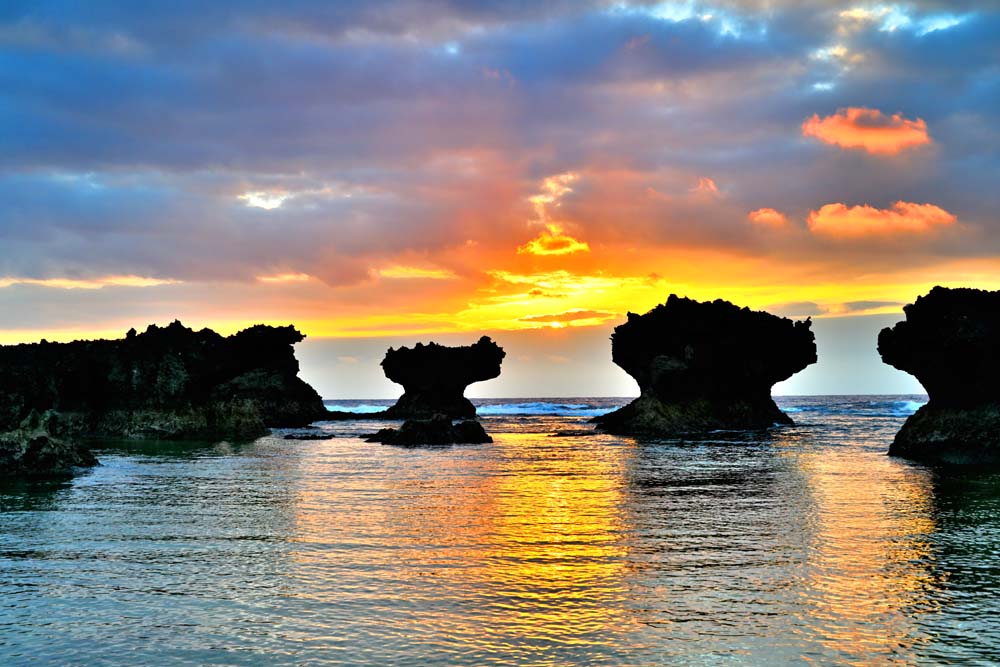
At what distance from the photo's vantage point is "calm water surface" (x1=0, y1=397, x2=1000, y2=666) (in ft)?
32.1

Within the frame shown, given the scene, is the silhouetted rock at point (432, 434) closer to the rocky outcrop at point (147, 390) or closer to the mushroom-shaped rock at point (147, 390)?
the rocky outcrop at point (147, 390)

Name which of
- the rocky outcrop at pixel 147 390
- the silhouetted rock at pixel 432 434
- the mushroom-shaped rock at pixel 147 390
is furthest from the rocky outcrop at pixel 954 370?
the mushroom-shaped rock at pixel 147 390

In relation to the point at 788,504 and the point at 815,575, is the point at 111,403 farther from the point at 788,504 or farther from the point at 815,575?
the point at 815,575

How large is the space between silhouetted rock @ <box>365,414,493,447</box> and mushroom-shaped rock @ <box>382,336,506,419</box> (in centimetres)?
5497

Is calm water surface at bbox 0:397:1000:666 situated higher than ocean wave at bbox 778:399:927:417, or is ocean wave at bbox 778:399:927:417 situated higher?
calm water surface at bbox 0:397:1000:666

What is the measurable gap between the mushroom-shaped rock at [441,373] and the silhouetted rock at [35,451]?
267ft

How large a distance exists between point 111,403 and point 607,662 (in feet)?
218

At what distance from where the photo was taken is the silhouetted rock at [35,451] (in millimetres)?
30969

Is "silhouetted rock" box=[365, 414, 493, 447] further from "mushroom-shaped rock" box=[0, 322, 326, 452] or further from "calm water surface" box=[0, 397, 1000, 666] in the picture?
"calm water surface" box=[0, 397, 1000, 666]

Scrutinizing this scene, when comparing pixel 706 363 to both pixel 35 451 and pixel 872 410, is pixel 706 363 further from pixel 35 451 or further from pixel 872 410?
pixel 872 410

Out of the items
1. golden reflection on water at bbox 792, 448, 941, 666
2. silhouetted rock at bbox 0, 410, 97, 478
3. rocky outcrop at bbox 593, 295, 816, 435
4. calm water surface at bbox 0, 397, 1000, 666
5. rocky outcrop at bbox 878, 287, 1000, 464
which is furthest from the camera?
rocky outcrop at bbox 593, 295, 816, 435

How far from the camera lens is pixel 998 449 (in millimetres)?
36125

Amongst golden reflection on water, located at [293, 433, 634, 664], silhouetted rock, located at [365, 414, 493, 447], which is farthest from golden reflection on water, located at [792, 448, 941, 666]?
silhouetted rock, located at [365, 414, 493, 447]

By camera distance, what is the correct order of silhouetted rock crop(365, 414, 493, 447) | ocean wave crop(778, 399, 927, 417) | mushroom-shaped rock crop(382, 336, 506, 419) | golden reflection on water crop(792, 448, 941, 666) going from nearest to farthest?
golden reflection on water crop(792, 448, 941, 666)
silhouetted rock crop(365, 414, 493, 447)
mushroom-shaped rock crop(382, 336, 506, 419)
ocean wave crop(778, 399, 927, 417)
